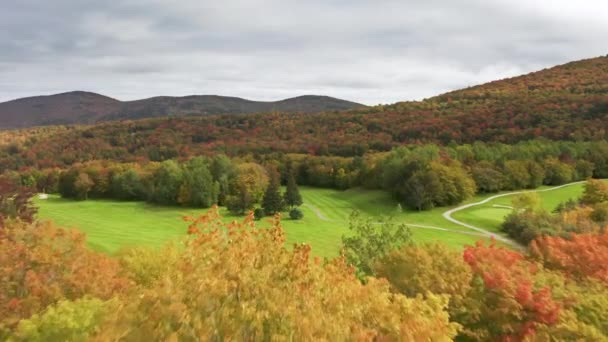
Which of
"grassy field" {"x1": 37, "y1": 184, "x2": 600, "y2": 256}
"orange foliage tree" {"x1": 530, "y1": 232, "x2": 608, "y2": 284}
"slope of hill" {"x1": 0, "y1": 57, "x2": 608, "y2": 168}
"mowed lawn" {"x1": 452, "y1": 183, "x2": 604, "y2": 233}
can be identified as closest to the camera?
"orange foliage tree" {"x1": 530, "y1": 232, "x2": 608, "y2": 284}

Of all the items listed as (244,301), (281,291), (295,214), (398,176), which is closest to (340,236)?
(295,214)

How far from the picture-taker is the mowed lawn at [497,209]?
55531mm

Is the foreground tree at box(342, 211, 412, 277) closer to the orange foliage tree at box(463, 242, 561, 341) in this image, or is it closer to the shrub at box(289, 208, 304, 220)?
the orange foliage tree at box(463, 242, 561, 341)

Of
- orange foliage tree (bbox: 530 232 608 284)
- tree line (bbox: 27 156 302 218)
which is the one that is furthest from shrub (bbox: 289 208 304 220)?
orange foliage tree (bbox: 530 232 608 284)

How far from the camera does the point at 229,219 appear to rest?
202 feet

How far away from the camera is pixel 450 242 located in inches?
1802

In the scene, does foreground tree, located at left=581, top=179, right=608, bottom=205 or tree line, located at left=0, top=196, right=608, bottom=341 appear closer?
tree line, located at left=0, top=196, right=608, bottom=341

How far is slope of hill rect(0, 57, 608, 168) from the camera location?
4247 inches

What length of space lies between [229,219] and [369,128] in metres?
85.4

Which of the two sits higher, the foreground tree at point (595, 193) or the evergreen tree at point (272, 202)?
the foreground tree at point (595, 193)

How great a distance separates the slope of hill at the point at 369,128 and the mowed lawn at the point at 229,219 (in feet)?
131

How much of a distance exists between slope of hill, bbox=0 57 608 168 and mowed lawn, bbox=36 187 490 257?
39929 mm

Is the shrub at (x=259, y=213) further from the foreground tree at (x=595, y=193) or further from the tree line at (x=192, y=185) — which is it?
the foreground tree at (x=595, y=193)

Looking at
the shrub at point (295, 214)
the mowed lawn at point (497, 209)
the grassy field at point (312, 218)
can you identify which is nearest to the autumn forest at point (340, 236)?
the shrub at point (295, 214)
